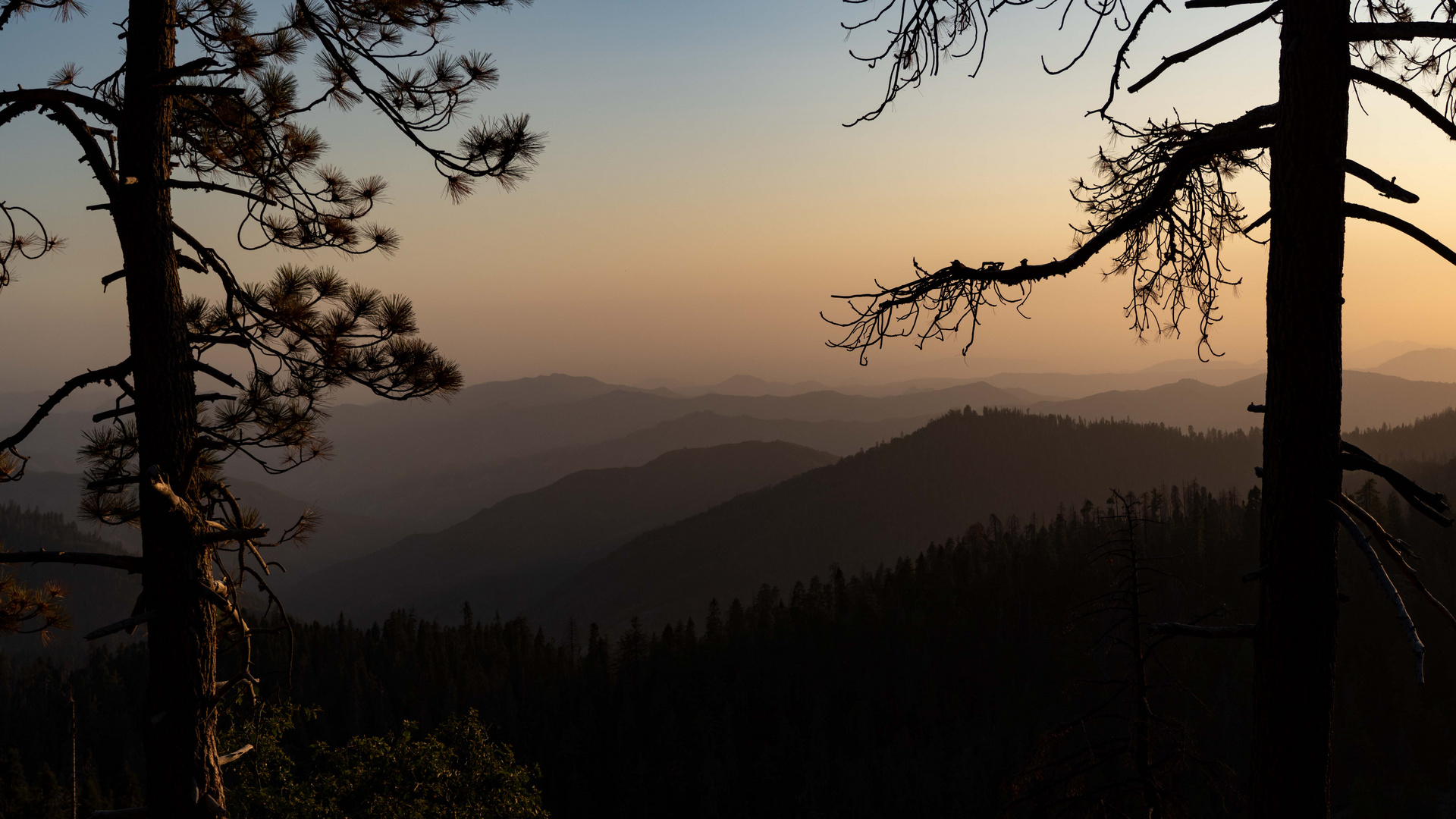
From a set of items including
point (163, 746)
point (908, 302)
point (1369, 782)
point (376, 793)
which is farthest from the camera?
point (1369, 782)

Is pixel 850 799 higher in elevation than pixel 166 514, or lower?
lower

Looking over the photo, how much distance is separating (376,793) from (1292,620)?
24191 mm

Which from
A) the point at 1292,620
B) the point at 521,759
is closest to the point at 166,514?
the point at 1292,620

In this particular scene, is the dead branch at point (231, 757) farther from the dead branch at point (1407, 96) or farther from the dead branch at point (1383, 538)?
the dead branch at point (1407, 96)

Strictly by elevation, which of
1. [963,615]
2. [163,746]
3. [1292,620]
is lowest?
[963,615]

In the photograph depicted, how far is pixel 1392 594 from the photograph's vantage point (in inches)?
171

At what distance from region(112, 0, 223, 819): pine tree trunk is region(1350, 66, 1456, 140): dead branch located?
8.91 meters

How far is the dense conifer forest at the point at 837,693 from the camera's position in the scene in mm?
111375

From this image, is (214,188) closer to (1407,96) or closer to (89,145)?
(89,145)

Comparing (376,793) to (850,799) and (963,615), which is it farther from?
(963,615)

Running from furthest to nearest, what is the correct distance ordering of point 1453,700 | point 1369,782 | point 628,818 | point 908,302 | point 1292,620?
point 1453,700
point 1369,782
point 628,818
point 908,302
point 1292,620

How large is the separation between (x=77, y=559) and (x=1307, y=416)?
886 cm

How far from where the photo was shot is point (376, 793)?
23.1 m

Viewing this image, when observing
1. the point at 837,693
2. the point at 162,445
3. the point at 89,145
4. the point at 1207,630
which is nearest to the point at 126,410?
the point at 162,445
